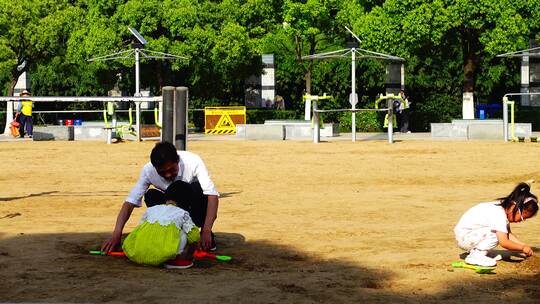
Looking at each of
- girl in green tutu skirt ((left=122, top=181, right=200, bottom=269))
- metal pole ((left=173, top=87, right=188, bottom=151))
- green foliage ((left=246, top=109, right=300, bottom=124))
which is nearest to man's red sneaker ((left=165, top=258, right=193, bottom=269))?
girl in green tutu skirt ((left=122, top=181, right=200, bottom=269))

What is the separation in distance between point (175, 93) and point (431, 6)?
27334 millimetres

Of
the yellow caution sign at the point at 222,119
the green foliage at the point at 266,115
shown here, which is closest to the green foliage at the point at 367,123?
the green foliage at the point at 266,115

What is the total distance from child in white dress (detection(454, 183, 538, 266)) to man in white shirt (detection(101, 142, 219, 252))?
2120mm

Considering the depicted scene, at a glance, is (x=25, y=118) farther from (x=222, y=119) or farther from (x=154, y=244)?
(x=154, y=244)

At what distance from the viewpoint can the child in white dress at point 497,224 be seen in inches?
341

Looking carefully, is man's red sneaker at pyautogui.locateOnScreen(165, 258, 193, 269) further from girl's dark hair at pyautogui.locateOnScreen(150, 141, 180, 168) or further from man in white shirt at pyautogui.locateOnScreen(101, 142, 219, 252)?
girl's dark hair at pyautogui.locateOnScreen(150, 141, 180, 168)

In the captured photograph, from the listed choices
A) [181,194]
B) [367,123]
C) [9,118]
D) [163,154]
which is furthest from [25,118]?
[163,154]

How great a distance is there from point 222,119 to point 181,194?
1210 inches

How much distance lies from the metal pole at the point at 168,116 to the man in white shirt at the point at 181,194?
7.33 ft

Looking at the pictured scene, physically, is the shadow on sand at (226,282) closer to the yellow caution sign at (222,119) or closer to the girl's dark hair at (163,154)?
the girl's dark hair at (163,154)

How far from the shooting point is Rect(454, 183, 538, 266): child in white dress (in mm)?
8664

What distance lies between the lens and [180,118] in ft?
38.5

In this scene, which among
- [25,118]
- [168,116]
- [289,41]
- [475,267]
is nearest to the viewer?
[475,267]

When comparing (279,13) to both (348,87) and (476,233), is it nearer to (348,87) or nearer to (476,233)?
(348,87)
